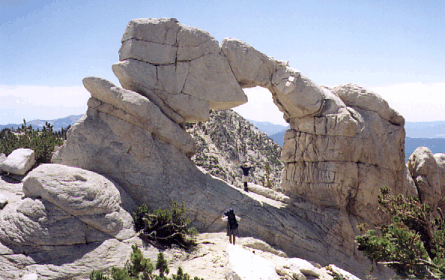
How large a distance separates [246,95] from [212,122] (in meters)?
35.5

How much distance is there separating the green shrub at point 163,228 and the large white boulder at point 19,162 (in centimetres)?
699

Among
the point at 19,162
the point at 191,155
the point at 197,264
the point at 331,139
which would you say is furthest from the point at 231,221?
the point at 19,162

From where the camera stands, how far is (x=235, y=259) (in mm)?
8898

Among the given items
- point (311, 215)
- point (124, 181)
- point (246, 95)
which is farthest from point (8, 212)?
point (311, 215)

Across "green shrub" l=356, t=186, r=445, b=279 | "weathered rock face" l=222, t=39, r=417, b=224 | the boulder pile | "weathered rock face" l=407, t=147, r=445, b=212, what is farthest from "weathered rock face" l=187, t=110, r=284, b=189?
"green shrub" l=356, t=186, r=445, b=279

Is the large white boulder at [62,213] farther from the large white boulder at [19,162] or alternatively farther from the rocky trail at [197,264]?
the large white boulder at [19,162]

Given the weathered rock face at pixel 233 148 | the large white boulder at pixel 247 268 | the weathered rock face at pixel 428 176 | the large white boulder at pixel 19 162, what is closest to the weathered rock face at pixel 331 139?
the weathered rock face at pixel 428 176

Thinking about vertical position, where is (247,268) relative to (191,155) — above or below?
below

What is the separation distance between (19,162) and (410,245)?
15.7 meters

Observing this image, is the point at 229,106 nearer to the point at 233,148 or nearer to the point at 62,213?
the point at 62,213

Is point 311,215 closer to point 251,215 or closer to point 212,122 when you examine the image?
point 251,215

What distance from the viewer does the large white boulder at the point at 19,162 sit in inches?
593

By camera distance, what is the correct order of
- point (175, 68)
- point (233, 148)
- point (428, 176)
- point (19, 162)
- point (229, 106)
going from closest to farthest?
point (19, 162) < point (175, 68) < point (229, 106) < point (428, 176) < point (233, 148)

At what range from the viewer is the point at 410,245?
27.6ft
